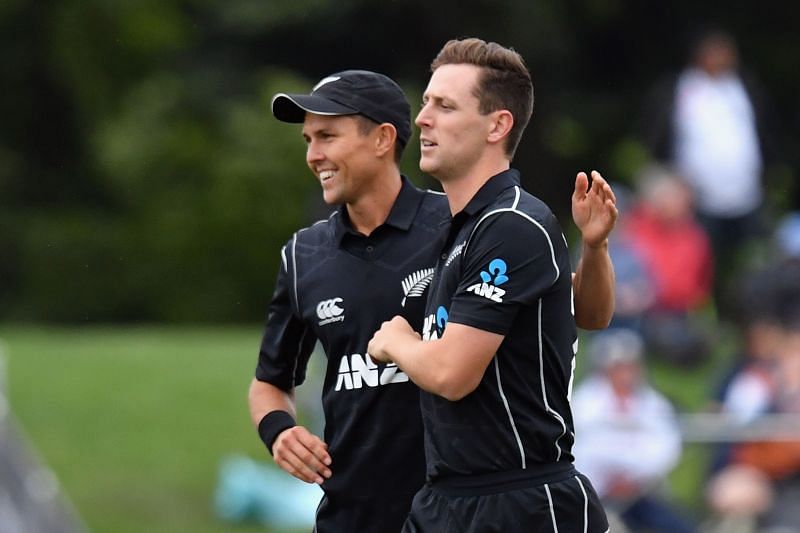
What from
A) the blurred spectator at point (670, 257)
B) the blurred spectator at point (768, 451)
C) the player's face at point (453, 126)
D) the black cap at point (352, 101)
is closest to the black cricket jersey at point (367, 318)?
the black cap at point (352, 101)

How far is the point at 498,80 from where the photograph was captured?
476cm

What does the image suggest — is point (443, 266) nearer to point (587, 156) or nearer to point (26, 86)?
point (587, 156)

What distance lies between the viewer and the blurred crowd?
9.25 m

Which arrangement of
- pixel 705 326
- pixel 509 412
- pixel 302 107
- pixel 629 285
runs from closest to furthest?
pixel 509 412 → pixel 302 107 → pixel 629 285 → pixel 705 326

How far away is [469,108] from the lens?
4719mm

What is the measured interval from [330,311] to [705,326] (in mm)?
8378

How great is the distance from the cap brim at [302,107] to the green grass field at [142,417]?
6.37m

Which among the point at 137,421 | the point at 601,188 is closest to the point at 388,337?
the point at 601,188

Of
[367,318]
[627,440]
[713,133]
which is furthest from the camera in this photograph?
[713,133]

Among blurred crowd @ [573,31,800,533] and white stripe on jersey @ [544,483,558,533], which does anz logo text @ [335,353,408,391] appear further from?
blurred crowd @ [573,31,800,533]

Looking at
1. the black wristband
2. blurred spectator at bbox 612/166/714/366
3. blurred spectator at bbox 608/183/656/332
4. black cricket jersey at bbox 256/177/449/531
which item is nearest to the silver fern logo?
black cricket jersey at bbox 256/177/449/531

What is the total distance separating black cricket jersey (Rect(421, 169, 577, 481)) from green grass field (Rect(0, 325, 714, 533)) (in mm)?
6895

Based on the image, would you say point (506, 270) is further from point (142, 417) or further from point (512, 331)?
point (142, 417)

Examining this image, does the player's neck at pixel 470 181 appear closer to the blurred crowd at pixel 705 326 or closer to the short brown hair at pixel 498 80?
the short brown hair at pixel 498 80
